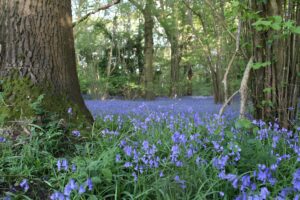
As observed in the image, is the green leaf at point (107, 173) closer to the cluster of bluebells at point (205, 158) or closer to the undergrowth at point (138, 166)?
the undergrowth at point (138, 166)

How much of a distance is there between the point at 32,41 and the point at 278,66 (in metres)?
2.69

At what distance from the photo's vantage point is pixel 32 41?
114 inches

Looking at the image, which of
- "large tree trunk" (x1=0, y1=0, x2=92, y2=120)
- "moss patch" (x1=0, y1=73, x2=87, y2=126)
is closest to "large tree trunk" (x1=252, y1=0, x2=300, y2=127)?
"moss patch" (x1=0, y1=73, x2=87, y2=126)

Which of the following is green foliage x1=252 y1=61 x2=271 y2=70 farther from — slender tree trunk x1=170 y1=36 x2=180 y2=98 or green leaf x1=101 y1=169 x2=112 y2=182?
slender tree trunk x1=170 y1=36 x2=180 y2=98

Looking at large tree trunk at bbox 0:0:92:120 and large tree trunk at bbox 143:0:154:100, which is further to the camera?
large tree trunk at bbox 143:0:154:100

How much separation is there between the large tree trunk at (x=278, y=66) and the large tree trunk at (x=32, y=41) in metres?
2.22

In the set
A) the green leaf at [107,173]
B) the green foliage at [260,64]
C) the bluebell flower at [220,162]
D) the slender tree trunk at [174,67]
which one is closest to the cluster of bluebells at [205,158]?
the bluebell flower at [220,162]

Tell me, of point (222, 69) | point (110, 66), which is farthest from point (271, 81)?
point (110, 66)

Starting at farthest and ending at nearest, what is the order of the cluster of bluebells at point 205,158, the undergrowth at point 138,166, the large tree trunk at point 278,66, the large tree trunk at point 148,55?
the large tree trunk at point 148,55 < the large tree trunk at point 278,66 < the undergrowth at point 138,166 < the cluster of bluebells at point 205,158

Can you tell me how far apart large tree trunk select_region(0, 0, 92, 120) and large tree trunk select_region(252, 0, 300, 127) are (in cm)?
222

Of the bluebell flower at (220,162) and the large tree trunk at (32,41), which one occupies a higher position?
the large tree trunk at (32,41)

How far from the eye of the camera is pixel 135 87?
570 inches

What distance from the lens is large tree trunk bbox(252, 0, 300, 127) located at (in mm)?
3145

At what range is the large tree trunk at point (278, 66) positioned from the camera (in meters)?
3.14
